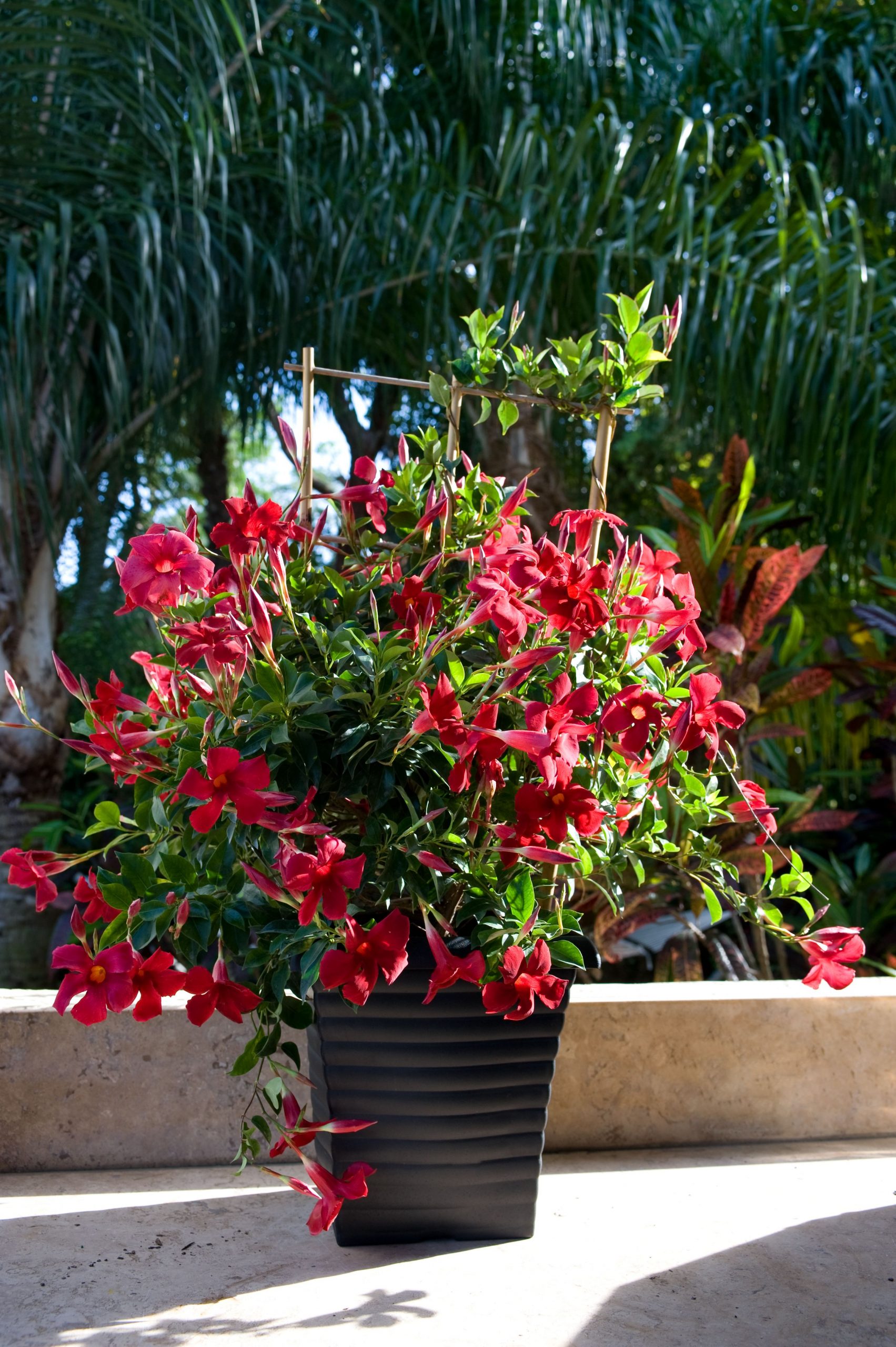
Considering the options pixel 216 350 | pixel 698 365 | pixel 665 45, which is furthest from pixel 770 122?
pixel 216 350

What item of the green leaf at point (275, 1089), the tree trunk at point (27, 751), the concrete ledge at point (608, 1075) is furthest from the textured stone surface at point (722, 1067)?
the tree trunk at point (27, 751)

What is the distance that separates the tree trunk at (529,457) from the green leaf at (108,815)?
2.14 m

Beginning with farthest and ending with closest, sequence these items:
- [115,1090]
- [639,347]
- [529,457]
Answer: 1. [529,457]
2. [115,1090]
3. [639,347]

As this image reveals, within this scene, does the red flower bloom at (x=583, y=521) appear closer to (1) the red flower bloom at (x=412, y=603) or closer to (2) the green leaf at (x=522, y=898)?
(1) the red flower bloom at (x=412, y=603)

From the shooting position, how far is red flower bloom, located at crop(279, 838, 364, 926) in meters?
0.65

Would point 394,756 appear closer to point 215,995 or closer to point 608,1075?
point 215,995

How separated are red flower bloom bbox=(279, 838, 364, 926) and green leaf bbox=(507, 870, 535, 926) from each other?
0.16 meters

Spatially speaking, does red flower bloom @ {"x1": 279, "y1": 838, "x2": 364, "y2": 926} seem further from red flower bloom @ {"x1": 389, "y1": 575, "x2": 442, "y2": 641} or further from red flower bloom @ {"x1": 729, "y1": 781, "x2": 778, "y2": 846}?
red flower bloom @ {"x1": 729, "y1": 781, "x2": 778, "y2": 846}

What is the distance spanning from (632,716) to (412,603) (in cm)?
20

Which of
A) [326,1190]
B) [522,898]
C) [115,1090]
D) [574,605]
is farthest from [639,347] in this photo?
[115,1090]

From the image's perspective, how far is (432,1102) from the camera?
2.77ft

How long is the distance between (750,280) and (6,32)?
165 centimetres

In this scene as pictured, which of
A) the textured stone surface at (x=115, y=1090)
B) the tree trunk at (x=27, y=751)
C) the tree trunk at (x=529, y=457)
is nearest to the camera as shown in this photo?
the textured stone surface at (x=115, y=1090)

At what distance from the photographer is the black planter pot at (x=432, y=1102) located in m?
0.84
